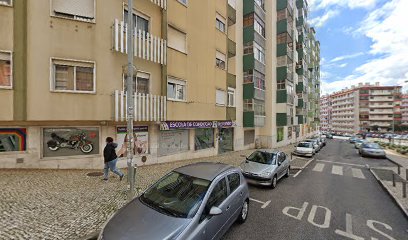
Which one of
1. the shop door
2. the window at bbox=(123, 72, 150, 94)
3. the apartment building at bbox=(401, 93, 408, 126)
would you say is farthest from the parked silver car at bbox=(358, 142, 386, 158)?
the apartment building at bbox=(401, 93, 408, 126)

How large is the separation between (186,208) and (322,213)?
5015mm

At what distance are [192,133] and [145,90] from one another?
4732mm

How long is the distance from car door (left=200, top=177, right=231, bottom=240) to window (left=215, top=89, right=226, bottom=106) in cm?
1155

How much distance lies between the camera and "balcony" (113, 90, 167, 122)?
9219 mm

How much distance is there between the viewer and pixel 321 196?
26.7 ft

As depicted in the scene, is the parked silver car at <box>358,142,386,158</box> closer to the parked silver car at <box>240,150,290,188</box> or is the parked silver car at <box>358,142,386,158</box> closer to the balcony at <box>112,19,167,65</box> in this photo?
the parked silver car at <box>240,150,290,188</box>

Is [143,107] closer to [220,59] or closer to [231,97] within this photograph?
[220,59]

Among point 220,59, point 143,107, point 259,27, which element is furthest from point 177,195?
point 259,27

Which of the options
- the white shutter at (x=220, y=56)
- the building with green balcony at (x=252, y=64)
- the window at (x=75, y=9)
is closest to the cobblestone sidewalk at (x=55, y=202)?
the window at (x=75, y=9)

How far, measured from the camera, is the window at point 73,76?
336 inches

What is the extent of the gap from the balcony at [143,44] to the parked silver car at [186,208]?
6991 mm

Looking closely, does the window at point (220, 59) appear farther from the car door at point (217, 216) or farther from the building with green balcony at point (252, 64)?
the car door at point (217, 216)

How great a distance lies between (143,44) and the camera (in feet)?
33.4

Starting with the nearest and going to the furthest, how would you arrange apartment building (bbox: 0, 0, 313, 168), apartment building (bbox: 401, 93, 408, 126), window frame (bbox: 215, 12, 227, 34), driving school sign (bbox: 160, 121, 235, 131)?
apartment building (bbox: 0, 0, 313, 168) → driving school sign (bbox: 160, 121, 235, 131) → window frame (bbox: 215, 12, 227, 34) → apartment building (bbox: 401, 93, 408, 126)
